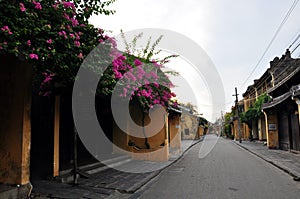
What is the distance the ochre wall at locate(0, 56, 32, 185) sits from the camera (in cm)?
498

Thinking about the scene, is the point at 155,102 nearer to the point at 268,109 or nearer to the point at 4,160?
the point at 4,160

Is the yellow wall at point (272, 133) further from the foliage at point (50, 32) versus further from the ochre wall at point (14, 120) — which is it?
the ochre wall at point (14, 120)

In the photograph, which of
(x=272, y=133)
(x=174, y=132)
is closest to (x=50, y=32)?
(x=174, y=132)

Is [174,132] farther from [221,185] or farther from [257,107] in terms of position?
[221,185]

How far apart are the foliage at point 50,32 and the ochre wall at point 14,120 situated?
42.9 inches

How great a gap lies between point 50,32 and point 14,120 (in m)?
2.43

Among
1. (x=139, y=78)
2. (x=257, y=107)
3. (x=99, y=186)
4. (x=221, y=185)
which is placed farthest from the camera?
(x=257, y=107)

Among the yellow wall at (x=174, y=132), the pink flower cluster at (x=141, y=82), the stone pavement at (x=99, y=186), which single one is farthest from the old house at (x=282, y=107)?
the stone pavement at (x=99, y=186)

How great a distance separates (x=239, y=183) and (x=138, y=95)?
4175mm

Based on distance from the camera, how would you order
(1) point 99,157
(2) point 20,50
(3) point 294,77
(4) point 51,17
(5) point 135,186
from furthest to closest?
1. (3) point 294,77
2. (1) point 99,157
3. (5) point 135,186
4. (4) point 51,17
5. (2) point 20,50

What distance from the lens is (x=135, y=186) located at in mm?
6375

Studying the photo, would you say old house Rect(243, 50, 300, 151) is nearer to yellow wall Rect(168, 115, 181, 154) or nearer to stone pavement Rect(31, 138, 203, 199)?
yellow wall Rect(168, 115, 181, 154)

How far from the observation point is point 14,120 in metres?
5.06

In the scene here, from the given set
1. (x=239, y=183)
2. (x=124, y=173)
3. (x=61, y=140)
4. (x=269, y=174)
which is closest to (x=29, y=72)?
(x=61, y=140)
